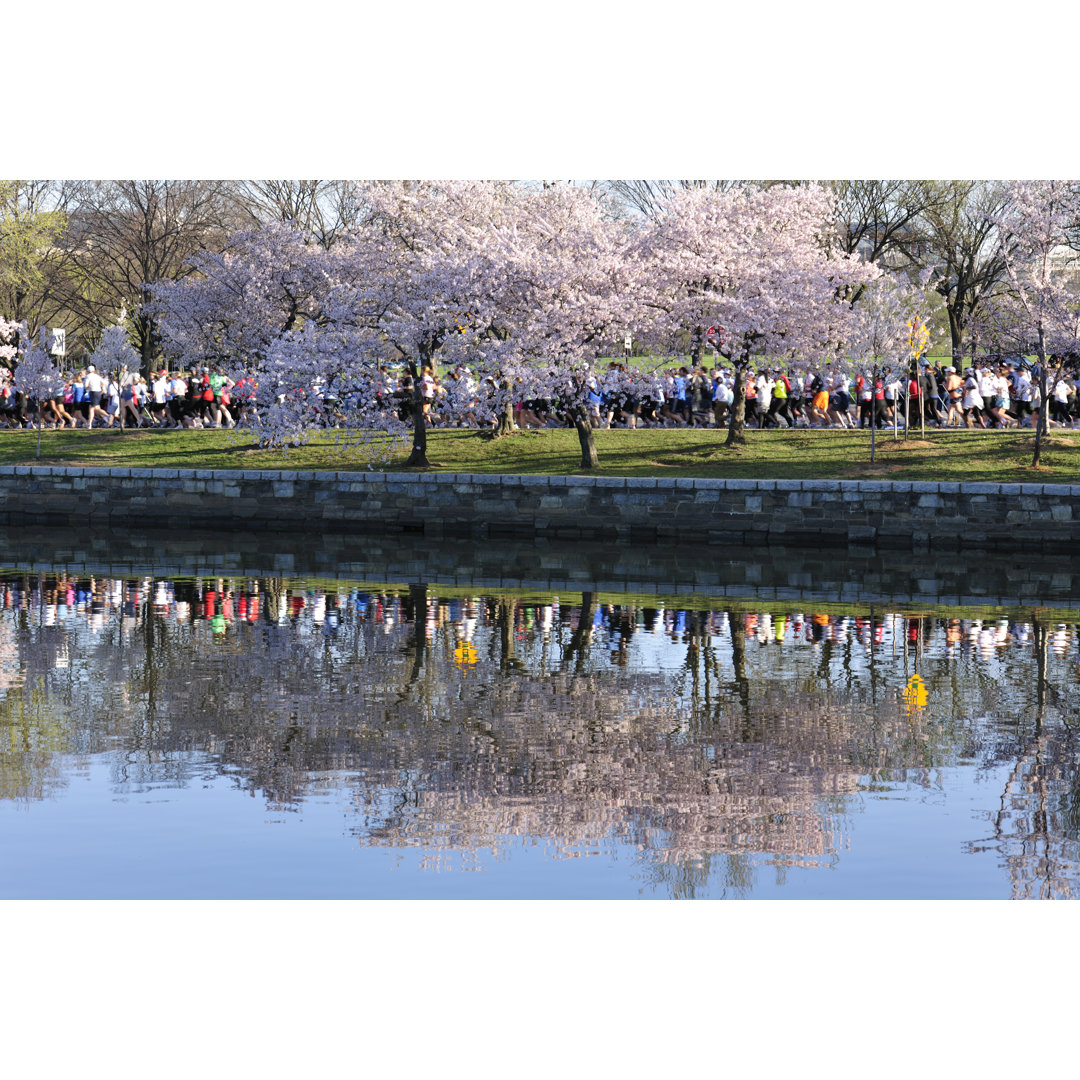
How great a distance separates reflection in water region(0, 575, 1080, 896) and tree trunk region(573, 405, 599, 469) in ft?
40.7

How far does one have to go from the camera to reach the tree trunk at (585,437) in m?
29.9

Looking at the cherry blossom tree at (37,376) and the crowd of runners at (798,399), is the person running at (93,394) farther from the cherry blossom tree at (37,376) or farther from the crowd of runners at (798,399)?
the crowd of runners at (798,399)

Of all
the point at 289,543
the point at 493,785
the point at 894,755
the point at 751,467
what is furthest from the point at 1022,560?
the point at 493,785

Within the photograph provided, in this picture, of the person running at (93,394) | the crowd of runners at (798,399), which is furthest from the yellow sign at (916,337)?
the person running at (93,394)

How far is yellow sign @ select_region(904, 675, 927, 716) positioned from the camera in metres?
11.9

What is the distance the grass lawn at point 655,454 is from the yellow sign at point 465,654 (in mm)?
14194

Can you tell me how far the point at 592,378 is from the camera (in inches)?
1190

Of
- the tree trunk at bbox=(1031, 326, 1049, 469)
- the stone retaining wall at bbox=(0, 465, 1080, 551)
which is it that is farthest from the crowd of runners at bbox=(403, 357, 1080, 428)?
the stone retaining wall at bbox=(0, 465, 1080, 551)

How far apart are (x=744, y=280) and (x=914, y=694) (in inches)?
813

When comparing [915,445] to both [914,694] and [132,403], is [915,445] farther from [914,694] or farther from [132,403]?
[132,403]

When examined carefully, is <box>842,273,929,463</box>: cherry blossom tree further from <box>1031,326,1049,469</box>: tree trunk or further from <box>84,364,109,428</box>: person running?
<box>84,364,109,428</box>: person running

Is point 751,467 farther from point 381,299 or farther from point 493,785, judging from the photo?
point 493,785

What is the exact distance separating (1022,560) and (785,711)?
1360 cm

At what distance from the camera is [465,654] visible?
14.2 m
